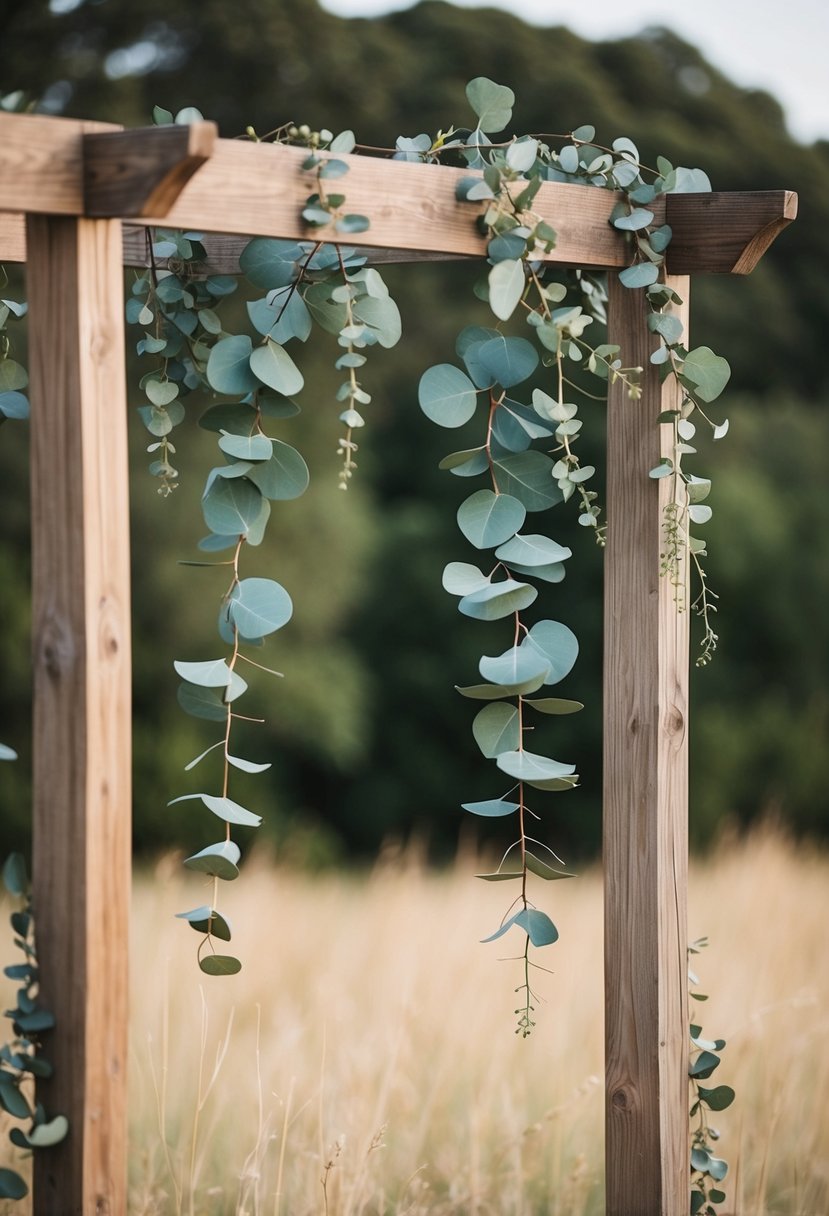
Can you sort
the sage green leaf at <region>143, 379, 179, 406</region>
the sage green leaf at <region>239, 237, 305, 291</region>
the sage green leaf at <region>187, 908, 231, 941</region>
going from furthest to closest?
the sage green leaf at <region>143, 379, 179, 406</region> < the sage green leaf at <region>239, 237, 305, 291</region> < the sage green leaf at <region>187, 908, 231, 941</region>

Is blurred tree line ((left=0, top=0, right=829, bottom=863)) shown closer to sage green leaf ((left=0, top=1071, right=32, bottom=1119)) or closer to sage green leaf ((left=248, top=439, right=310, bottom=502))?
sage green leaf ((left=248, top=439, right=310, bottom=502))

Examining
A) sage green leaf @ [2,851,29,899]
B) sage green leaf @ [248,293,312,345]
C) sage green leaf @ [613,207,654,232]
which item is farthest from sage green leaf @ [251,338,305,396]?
sage green leaf @ [2,851,29,899]

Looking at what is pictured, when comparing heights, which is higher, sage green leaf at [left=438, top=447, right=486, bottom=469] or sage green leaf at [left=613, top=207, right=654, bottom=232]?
sage green leaf at [left=613, top=207, right=654, bottom=232]

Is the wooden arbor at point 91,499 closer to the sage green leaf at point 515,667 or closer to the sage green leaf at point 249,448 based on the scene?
the sage green leaf at point 249,448

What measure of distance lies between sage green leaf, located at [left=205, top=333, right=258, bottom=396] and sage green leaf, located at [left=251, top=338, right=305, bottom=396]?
2 centimetres

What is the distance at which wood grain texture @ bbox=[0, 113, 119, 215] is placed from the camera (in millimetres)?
1083

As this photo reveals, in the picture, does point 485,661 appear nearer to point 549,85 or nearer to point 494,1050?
point 494,1050

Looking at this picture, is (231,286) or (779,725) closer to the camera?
(231,286)

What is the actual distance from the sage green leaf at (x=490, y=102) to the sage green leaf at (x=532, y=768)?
735mm

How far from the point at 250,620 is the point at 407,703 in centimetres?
956

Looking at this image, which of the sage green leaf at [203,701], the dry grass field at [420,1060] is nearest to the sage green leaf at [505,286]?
the sage green leaf at [203,701]

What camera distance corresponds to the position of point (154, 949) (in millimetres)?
3611

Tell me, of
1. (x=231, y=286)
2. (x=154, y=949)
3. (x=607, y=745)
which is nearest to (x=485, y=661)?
(x=607, y=745)

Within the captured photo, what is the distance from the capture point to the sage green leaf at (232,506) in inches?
55.4
